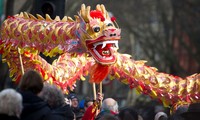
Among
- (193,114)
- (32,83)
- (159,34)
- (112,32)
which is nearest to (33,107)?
(32,83)

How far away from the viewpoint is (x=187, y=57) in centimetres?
3797

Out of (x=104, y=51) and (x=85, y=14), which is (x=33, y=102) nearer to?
(x=104, y=51)

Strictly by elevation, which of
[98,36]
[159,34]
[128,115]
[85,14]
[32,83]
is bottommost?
[128,115]

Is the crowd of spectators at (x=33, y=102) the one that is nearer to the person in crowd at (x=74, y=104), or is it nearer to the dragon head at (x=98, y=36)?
the dragon head at (x=98, y=36)

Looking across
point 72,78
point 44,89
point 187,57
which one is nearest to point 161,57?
point 187,57

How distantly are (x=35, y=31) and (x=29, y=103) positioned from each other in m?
3.25

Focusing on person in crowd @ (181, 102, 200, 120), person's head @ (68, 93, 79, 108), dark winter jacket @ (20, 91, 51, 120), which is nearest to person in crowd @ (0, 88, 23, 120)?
dark winter jacket @ (20, 91, 51, 120)

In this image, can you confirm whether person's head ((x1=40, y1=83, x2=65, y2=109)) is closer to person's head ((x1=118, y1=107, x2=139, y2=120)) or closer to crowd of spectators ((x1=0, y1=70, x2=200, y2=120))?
crowd of spectators ((x1=0, y1=70, x2=200, y2=120))

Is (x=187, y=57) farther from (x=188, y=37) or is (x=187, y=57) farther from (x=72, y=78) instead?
(x=72, y=78)

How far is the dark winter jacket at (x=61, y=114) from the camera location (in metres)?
12.0

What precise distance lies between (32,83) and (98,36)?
2.47m

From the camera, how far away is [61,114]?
1226 centimetres

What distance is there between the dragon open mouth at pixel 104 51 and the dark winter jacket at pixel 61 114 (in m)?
2.04

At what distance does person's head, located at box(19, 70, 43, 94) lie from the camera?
12055 mm
